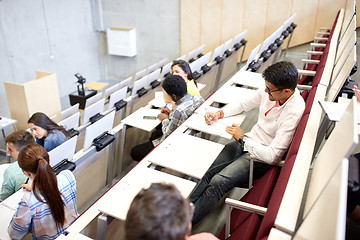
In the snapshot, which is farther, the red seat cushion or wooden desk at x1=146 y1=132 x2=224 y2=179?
wooden desk at x1=146 y1=132 x2=224 y2=179

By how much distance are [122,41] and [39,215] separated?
649cm

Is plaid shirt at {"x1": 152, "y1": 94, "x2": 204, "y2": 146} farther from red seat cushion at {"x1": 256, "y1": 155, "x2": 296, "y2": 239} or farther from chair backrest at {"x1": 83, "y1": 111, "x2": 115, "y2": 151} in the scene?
red seat cushion at {"x1": 256, "y1": 155, "x2": 296, "y2": 239}

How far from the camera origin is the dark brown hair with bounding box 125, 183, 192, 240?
2.59 ft

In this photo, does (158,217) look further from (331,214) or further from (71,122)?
(71,122)

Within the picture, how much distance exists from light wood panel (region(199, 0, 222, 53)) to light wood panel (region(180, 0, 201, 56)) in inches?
3.8

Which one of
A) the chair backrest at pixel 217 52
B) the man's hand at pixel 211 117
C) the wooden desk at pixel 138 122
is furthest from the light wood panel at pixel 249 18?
the man's hand at pixel 211 117

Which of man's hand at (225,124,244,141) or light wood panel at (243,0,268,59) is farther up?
light wood panel at (243,0,268,59)

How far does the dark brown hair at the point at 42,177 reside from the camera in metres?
1.66

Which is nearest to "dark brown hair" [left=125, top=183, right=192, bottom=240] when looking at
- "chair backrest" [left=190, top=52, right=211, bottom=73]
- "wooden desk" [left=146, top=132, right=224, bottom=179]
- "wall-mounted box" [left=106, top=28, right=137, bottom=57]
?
"wooden desk" [left=146, top=132, right=224, bottom=179]

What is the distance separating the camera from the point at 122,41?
766cm

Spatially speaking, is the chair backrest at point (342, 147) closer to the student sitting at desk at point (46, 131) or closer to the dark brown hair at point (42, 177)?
the dark brown hair at point (42, 177)

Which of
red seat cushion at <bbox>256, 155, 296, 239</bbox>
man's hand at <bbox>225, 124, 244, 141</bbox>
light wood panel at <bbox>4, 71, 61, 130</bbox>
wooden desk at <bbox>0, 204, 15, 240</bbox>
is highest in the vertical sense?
red seat cushion at <bbox>256, 155, 296, 239</bbox>

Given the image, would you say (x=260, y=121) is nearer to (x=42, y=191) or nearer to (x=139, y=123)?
(x=139, y=123)

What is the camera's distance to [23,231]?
175 centimetres
